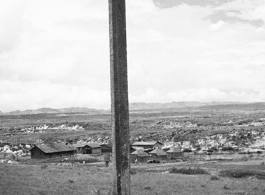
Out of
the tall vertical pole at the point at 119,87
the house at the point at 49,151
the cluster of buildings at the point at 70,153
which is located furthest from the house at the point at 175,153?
the tall vertical pole at the point at 119,87

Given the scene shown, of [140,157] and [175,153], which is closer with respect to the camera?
[140,157]

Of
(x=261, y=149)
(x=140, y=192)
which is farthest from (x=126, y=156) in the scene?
(x=261, y=149)

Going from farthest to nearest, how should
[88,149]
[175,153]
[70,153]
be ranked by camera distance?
[88,149], [70,153], [175,153]

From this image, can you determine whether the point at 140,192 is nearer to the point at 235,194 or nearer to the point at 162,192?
the point at 162,192

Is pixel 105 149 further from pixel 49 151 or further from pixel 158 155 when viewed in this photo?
pixel 158 155

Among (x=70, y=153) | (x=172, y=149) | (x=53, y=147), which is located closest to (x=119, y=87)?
(x=53, y=147)
